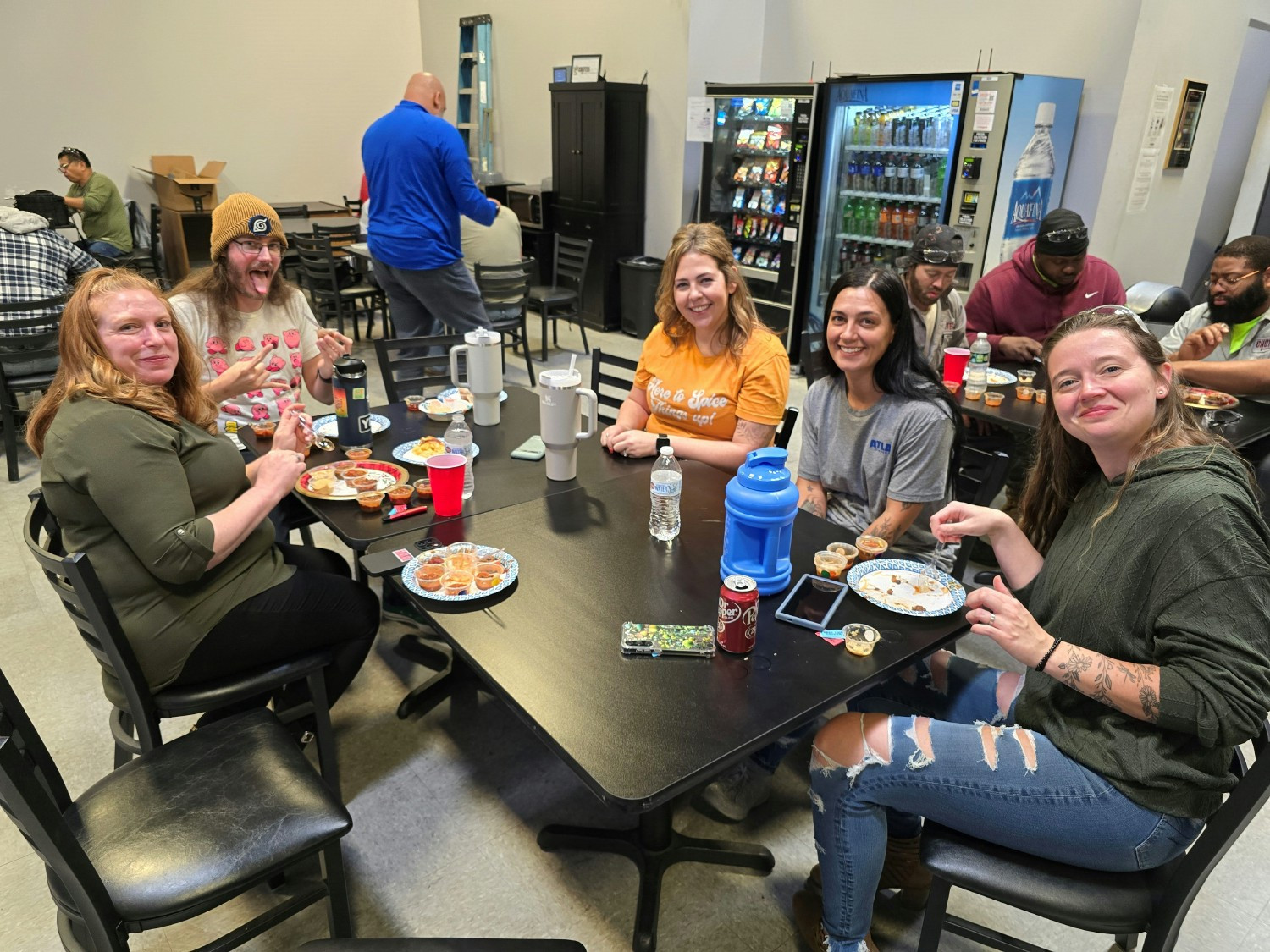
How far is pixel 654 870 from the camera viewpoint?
1818 millimetres

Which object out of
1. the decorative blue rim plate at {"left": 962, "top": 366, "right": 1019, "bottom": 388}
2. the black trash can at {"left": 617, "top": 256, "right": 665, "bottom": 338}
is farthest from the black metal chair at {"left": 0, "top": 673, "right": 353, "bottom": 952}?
the black trash can at {"left": 617, "top": 256, "right": 665, "bottom": 338}

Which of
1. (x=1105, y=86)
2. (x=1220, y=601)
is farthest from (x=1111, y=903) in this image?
(x=1105, y=86)

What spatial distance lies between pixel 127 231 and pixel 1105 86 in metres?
7.51

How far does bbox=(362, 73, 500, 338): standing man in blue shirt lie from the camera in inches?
168

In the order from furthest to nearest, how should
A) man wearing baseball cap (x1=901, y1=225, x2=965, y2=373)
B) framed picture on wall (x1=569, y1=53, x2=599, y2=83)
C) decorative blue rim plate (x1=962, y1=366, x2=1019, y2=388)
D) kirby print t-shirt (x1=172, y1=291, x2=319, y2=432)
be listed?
framed picture on wall (x1=569, y1=53, x2=599, y2=83) → decorative blue rim plate (x1=962, y1=366, x2=1019, y2=388) → man wearing baseball cap (x1=901, y1=225, x2=965, y2=373) → kirby print t-shirt (x1=172, y1=291, x2=319, y2=432)

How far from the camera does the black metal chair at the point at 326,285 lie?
5.90m

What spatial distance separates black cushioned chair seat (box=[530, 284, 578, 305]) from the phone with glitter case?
15.6 ft

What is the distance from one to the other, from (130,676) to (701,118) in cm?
557

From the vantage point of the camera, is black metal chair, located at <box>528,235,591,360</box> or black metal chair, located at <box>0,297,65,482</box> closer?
black metal chair, located at <box>0,297,65,482</box>

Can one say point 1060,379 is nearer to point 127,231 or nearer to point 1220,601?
point 1220,601

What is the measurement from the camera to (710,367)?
2441 mm

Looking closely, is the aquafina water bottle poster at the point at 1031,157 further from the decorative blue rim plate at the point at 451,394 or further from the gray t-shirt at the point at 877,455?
the decorative blue rim plate at the point at 451,394

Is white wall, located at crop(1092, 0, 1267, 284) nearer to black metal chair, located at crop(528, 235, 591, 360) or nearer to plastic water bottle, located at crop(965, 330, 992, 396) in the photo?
plastic water bottle, located at crop(965, 330, 992, 396)

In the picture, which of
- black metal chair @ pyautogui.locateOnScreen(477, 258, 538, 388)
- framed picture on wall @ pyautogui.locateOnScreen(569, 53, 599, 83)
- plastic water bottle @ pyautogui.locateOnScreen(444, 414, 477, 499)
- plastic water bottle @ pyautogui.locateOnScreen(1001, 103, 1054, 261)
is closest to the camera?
plastic water bottle @ pyautogui.locateOnScreen(444, 414, 477, 499)
